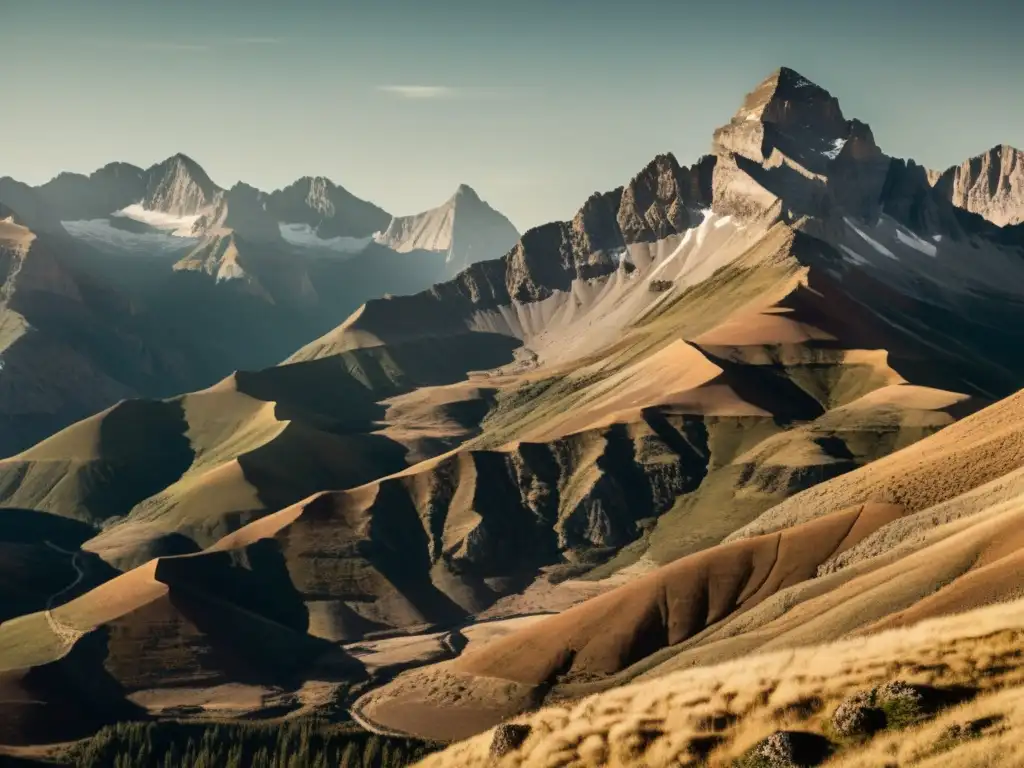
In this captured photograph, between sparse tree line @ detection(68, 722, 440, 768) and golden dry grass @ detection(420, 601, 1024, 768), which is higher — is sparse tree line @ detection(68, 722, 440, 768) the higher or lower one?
the lower one

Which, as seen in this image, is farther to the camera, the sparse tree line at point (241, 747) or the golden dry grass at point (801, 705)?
the sparse tree line at point (241, 747)

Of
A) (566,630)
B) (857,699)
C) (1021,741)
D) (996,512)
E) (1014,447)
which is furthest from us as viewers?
(566,630)

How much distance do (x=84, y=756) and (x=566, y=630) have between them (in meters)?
72.5

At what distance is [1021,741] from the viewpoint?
3606 centimetres

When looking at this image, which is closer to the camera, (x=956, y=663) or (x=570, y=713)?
(x=956, y=663)

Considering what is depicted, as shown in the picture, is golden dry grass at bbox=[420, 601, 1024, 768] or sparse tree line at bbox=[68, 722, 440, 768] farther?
sparse tree line at bbox=[68, 722, 440, 768]

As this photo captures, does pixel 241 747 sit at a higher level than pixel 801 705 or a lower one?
lower

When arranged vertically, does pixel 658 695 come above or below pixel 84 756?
above

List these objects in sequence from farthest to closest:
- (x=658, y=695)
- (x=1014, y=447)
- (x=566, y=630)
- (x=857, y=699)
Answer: (x=566, y=630) < (x=1014, y=447) < (x=658, y=695) < (x=857, y=699)

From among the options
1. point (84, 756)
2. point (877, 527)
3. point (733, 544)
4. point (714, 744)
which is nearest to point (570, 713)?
point (714, 744)

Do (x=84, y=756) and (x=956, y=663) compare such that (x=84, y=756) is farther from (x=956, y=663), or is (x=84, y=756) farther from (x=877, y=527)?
(x=956, y=663)

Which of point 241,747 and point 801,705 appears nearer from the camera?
point 801,705

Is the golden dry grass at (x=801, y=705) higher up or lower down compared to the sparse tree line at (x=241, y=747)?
higher up

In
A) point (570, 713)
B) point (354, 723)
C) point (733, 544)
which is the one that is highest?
point (570, 713)
